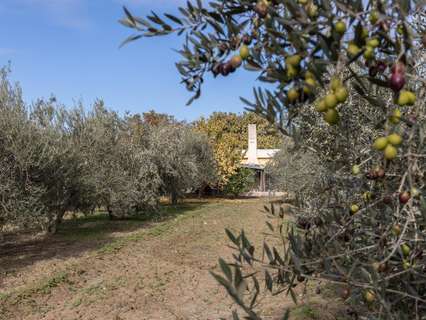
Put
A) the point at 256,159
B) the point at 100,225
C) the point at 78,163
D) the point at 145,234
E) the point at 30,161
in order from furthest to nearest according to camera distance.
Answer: the point at 256,159, the point at 100,225, the point at 145,234, the point at 78,163, the point at 30,161

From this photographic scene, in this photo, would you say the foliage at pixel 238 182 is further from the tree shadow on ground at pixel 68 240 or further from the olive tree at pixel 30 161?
the olive tree at pixel 30 161

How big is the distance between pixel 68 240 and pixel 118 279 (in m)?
5.69

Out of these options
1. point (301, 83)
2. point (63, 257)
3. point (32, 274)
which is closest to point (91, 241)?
point (63, 257)

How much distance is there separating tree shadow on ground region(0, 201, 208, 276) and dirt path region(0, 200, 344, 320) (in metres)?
0.03

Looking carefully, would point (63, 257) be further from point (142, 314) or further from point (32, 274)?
point (142, 314)

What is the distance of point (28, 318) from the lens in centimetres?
675

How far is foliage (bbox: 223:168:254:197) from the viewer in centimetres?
3494

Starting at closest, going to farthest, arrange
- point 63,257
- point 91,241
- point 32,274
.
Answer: point 32,274 < point 63,257 < point 91,241

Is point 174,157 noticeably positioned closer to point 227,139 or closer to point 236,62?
point 227,139

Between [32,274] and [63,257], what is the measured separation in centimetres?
168

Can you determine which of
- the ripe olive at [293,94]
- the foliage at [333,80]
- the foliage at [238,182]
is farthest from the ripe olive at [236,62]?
the foliage at [238,182]

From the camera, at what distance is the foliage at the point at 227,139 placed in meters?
33.5

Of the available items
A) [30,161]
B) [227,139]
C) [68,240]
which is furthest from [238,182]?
[30,161]

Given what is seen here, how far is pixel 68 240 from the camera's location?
13.9 m
